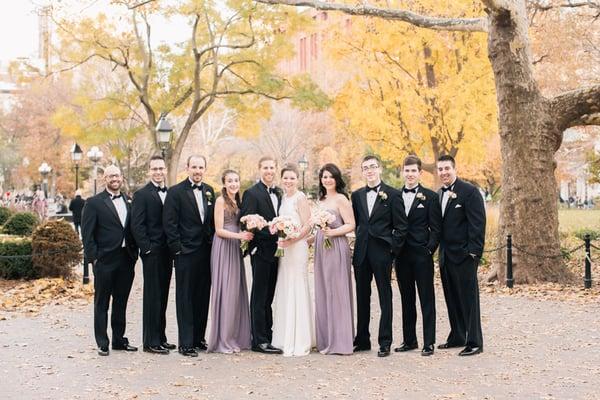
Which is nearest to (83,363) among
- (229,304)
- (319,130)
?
(229,304)

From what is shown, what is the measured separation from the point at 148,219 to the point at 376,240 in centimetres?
256

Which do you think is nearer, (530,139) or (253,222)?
(253,222)

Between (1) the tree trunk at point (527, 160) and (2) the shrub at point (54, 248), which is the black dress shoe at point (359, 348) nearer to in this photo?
(1) the tree trunk at point (527, 160)

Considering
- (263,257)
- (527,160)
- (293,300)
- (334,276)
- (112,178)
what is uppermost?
(527,160)

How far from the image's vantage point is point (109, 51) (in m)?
25.6

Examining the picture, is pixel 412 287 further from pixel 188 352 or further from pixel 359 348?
pixel 188 352

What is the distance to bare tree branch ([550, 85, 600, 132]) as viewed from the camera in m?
14.7

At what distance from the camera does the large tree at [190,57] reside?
25.0 m

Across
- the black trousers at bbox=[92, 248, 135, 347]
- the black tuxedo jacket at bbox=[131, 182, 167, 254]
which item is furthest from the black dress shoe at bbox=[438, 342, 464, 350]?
the black trousers at bbox=[92, 248, 135, 347]

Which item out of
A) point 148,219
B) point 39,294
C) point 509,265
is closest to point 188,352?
point 148,219

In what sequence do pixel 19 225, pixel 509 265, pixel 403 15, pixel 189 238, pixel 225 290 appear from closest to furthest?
pixel 189 238, pixel 225 290, pixel 509 265, pixel 403 15, pixel 19 225

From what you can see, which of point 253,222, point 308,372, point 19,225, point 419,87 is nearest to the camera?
point 308,372

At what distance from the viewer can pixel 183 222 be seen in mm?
8570

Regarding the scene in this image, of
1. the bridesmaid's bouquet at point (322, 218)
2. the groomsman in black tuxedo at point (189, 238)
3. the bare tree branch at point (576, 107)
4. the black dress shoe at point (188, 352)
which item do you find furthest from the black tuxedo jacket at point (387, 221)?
the bare tree branch at point (576, 107)
